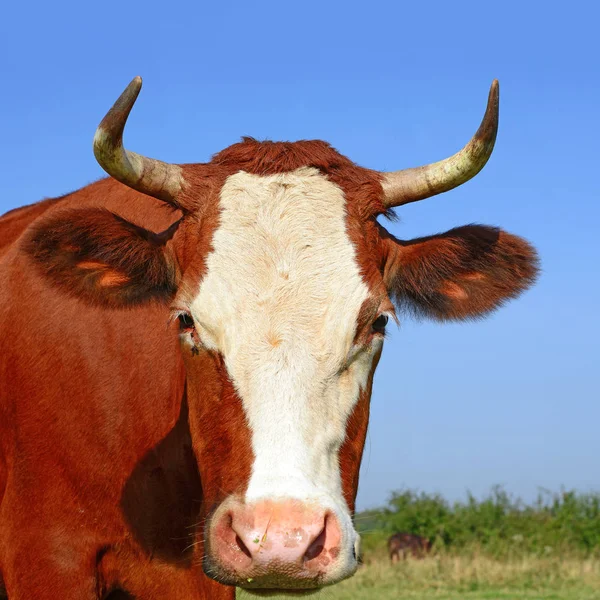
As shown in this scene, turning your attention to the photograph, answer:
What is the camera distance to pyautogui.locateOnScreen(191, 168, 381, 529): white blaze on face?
445cm

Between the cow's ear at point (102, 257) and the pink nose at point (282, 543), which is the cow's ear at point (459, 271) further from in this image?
the pink nose at point (282, 543)

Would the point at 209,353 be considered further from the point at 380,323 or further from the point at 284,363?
the point at 380,323

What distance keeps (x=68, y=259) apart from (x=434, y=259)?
208cm

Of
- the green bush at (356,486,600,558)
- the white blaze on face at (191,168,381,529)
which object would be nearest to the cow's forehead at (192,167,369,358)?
the white blaze on face at (191,168,381,529)

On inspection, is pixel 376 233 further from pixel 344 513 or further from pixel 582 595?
pixel 582 595

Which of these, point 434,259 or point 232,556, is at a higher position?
point 434,259

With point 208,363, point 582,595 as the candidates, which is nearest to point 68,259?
point 208,363

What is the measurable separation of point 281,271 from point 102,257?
139 centimetres

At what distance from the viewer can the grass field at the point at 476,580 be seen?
50.9 ft

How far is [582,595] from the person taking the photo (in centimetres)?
1504

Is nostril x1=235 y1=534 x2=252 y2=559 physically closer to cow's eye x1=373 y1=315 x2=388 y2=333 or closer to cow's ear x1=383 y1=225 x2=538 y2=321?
cow's eye x1=373 y1=315 x2=388 y2=333

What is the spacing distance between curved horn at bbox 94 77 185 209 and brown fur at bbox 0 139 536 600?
11 cm

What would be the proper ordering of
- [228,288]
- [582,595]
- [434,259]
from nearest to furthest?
[228,288] < [434,259] < [582,595]

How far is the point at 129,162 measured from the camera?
5352 mm
